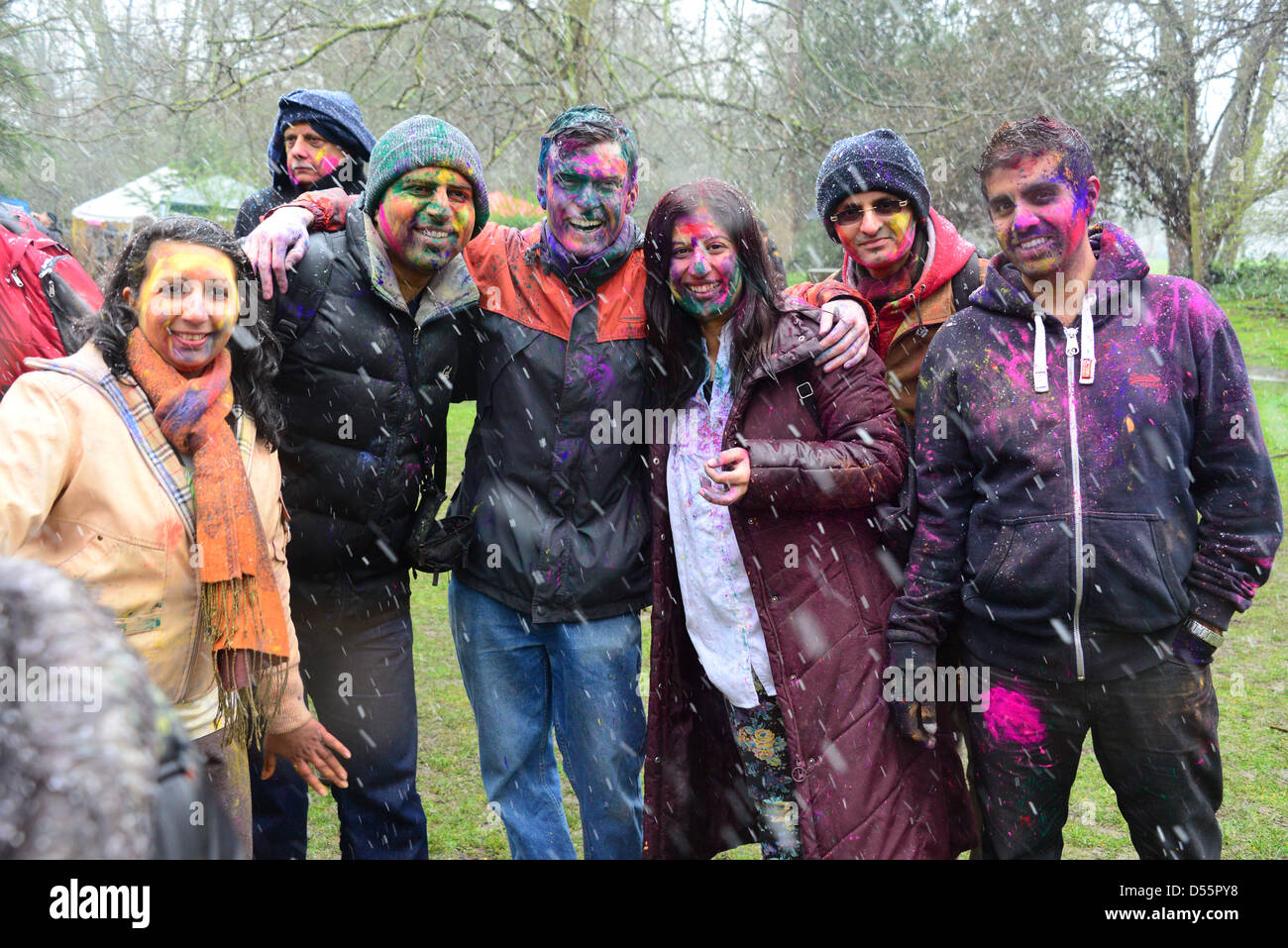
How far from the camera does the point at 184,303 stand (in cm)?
239

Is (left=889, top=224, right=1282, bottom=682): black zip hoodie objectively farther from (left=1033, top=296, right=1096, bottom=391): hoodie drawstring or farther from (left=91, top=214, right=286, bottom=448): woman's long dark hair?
(left=91, top=214, right=286, bottom=448): woman's long dark hair

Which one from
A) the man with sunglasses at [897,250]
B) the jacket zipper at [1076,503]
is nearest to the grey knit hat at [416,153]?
the man with sunglasses at [897,250]

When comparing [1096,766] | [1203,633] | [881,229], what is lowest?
[1096,766]

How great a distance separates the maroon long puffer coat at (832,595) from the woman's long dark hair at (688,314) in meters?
0.08

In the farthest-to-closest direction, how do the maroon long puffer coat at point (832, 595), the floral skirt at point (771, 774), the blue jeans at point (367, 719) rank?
the blue jeans at point (367, 719)
the floral skirt at point (771, 774)
the maroon long puffer coat at point (832, 595)

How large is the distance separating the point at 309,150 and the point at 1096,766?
4345mm

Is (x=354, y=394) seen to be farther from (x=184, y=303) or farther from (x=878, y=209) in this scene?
(x=878, y=209)

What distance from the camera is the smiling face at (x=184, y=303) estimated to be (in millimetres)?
2387

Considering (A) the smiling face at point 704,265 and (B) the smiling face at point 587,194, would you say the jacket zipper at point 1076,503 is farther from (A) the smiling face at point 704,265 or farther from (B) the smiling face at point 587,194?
(B) the smiling face at point 587,194

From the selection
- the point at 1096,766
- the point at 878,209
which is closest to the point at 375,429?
the point at 878,209

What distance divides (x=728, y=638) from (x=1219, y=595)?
117 centimetres

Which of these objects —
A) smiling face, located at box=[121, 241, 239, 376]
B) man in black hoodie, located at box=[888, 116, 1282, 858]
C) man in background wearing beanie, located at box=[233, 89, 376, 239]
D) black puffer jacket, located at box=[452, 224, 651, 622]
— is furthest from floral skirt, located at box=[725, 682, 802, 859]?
man in background wearing beanie, located at box=[233, 89, 376, 239]

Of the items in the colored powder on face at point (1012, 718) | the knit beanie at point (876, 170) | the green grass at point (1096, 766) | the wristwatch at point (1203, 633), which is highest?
the knit beanie at point (876, 170)

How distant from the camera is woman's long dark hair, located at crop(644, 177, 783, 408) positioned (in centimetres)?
273
